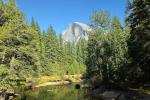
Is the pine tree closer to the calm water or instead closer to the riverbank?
the calm water

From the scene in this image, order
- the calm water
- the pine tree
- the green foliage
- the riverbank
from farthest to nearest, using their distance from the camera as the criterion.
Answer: the riverbank < the green foliage < the calm water < the pine tree

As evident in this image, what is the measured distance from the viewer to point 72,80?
267 feet

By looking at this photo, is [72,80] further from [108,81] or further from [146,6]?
[146,6]

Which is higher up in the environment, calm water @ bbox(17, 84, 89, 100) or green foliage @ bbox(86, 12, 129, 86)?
green foliage @ bbox(86, 12, 129, 86)

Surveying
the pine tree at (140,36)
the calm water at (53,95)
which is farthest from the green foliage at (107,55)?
the pine tree at (140,36)

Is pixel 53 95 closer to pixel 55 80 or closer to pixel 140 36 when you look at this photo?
pixel 140 36

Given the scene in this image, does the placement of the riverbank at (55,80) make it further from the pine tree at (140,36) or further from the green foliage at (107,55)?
the pine tree at (140,36)

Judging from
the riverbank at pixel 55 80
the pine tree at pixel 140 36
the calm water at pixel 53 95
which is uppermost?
the pine tree at pixel 140 36

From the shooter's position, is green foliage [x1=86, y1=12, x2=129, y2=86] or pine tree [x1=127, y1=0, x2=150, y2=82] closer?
pine tree [x1=127, y1=0, x2=150, y2=82]

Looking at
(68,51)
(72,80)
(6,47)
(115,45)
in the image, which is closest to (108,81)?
(115,45)

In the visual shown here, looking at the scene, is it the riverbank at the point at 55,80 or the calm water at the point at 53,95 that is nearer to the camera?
the calm water at the point at 53,95

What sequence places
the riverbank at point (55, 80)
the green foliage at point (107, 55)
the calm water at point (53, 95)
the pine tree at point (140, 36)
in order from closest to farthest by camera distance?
the pine tree at point (140, 36) < the calm water at point (53, 95) < the green foliage at point (107, 55) < the riverbank at point (55, 80)

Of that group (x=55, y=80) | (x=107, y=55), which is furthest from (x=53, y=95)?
(x=55, y=80)

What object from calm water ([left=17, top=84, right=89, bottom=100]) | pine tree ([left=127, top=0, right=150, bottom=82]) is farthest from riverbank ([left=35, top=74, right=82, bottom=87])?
pine tree ([left=127, top=0, right=150, bottom=82])
